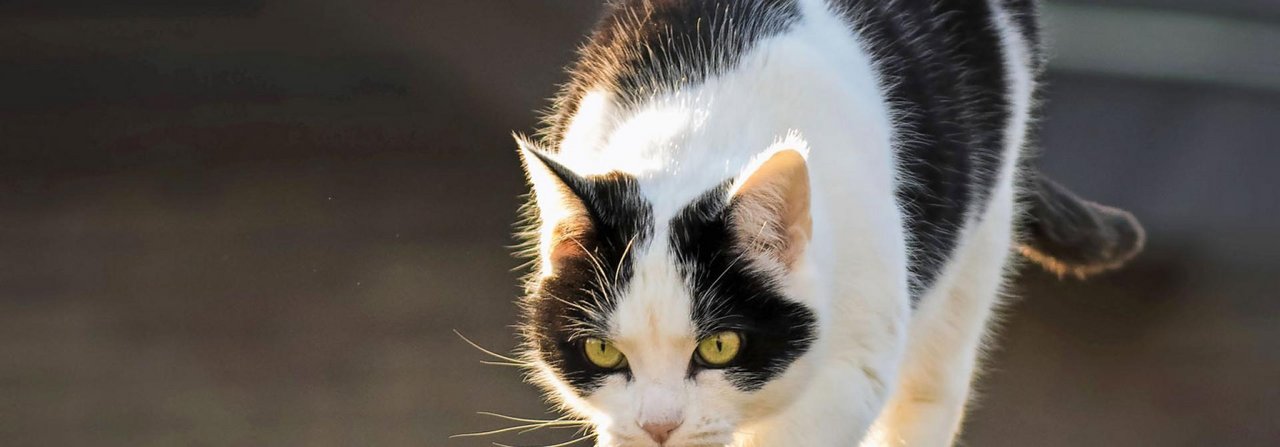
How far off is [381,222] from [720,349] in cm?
186

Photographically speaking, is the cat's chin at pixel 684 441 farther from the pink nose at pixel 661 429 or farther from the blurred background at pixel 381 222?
the blurred background at pixel 381 222

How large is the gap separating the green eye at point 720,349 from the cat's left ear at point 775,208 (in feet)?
0.28

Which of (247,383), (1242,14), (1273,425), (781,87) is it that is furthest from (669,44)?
(1242,14)

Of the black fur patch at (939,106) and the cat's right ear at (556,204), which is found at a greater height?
the cat's right ear at (556,204)

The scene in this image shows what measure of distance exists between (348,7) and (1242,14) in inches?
92.0

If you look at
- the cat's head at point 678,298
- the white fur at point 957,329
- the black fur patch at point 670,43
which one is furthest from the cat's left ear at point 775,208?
the white fur at point 957,329

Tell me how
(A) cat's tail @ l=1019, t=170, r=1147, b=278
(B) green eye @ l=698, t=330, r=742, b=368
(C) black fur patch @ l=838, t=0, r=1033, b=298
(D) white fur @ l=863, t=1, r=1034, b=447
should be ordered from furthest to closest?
(A) cat's tail @ l=1019, t=170, r=1147, b=278 < (D) white fur @ l=863, t=1, r=1034, b=447 < (C) black fur patch @ l=838, t=0, r=1033, b=298 < (B) green eye @ l=698, t=330, r=742, b=368

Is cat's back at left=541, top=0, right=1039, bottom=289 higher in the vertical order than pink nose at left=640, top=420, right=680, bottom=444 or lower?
higher

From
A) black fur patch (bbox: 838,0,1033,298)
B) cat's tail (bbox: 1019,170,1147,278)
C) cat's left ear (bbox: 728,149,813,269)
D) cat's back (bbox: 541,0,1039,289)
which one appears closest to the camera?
cat's left ear (bbox: 728,149,813,269)

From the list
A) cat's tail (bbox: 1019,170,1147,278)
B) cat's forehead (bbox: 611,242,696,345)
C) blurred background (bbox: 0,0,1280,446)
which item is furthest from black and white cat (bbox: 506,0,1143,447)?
blurred background (bbox: 0,0,1280,446)

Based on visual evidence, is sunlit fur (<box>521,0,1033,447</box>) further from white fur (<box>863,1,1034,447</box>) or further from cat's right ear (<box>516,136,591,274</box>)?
white fur (<box>863,1,1034,447</box>)

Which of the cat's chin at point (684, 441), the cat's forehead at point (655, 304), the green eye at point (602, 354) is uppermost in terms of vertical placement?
the cat's forehead at point (655, 304)

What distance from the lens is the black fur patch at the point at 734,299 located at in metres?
1.20

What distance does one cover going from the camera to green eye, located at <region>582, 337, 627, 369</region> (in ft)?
4.07
